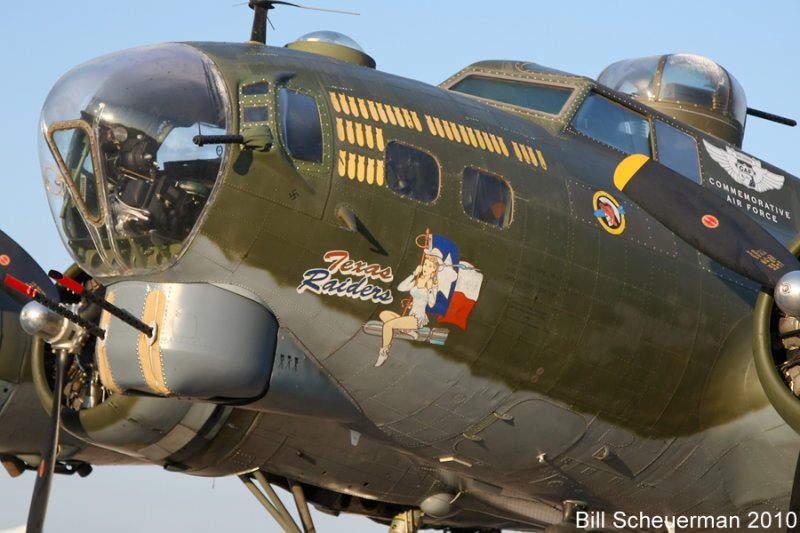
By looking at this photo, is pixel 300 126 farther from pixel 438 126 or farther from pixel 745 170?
pixel 745 170

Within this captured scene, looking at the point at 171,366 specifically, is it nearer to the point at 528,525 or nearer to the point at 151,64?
the point at 151,64

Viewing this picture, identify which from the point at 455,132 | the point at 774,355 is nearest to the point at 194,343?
the point at 455,132

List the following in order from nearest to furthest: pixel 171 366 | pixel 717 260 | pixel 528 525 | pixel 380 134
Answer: pixel 171 366
pixel 380 134
pixel 717 260
pixel 528 525

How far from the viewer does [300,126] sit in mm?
8898

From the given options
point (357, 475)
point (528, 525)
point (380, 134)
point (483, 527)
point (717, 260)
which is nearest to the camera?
point (380, 134)

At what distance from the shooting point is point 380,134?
926 centimetres

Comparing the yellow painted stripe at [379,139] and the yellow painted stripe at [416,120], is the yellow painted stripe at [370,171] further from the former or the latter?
the yellow painted stripe at [416,120]

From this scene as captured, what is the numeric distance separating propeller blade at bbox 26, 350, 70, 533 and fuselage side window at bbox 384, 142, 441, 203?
4400mm

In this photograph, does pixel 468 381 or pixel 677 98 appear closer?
pixel 468 381

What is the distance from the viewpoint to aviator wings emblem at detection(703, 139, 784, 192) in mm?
12406

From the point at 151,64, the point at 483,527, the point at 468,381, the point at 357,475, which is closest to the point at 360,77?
the point at 151,64

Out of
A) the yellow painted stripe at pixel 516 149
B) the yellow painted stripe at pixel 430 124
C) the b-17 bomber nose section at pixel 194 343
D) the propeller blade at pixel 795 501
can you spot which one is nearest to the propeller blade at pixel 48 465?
the b-17 bomber nose section at pixel 194 343

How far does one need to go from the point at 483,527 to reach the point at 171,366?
6.59 meters

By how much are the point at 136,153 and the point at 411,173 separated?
2.09m
